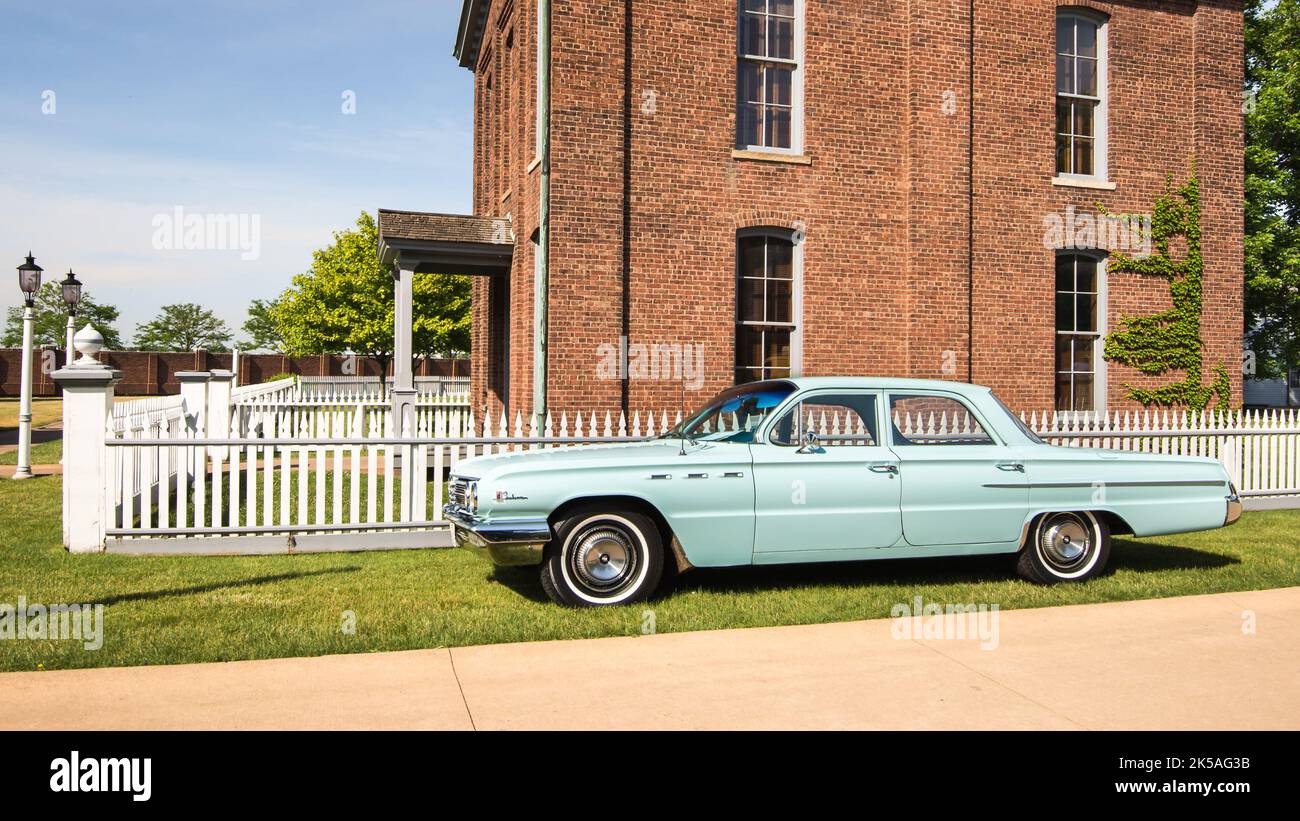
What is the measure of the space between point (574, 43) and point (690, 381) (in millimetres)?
4525

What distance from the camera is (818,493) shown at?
22.9 feet

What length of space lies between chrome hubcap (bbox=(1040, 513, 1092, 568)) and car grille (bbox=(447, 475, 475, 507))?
4.33 metres

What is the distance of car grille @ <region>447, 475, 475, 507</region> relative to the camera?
7.01m

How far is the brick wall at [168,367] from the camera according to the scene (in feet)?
174

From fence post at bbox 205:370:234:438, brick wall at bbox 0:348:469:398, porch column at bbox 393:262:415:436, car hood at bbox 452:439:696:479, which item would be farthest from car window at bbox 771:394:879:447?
brick wall at bbox 0:348:469:398

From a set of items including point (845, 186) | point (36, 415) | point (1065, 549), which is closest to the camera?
point (1065, 549)

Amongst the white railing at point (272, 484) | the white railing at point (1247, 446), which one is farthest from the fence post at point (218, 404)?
the white railing at point (1247, 446)

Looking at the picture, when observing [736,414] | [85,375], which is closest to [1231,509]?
[736,414]

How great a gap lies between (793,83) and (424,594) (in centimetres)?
953

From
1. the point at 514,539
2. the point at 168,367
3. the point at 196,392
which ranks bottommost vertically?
the point at 514,539

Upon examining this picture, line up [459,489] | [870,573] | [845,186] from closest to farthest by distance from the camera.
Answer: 1. [459,489]
2. [870,573]
3. [845,186]

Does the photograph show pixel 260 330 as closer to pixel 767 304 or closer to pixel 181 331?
pixel 181 331

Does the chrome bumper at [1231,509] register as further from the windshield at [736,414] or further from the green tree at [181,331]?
the green tree at [181,331]

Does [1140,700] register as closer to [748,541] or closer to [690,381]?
[748,541]
